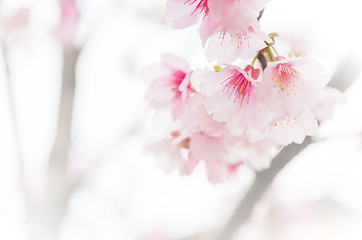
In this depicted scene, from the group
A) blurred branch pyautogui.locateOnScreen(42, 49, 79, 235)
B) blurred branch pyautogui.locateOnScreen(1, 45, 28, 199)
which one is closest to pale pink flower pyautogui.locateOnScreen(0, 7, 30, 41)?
blurred branch pyautogui.locateOnScreen(1, 45, 28, 199)

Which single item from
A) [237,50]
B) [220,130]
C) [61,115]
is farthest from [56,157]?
[237,50]

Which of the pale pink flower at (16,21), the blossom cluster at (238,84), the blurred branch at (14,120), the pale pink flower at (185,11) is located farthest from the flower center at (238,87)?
the pale pink flower at (16,21)

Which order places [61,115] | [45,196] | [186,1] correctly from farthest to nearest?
[45,196] → [61,115] → [186,1]

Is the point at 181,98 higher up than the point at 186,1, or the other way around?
the point at 186,1

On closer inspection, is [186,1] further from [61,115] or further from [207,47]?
[61,115]

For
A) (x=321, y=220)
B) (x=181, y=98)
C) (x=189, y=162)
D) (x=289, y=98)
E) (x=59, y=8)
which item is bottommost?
(x=321, y=220)

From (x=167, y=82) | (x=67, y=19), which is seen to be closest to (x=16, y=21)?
(x=67, y=19)

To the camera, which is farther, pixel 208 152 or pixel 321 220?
pixel 321 220
